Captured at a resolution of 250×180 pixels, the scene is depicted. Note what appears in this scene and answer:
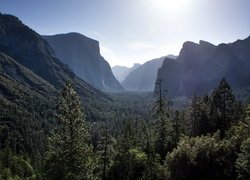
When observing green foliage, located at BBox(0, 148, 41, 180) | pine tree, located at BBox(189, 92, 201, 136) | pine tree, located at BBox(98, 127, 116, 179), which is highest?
pine tree, located at BBox(189, 92, 201, 136)

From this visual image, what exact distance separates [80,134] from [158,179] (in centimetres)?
1601

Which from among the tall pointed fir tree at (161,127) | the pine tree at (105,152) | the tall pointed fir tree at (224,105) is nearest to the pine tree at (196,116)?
the tall pointed fir tree at (224,105)

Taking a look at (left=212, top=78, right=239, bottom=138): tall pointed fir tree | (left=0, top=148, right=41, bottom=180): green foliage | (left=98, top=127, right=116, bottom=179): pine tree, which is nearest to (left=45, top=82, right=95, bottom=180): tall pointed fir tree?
(left=98, top=127, right=116, bottom=179): pine tree

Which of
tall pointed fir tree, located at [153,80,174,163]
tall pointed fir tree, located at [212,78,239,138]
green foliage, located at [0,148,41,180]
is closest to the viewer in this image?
tall pointed fir tree, located at [153,80,174,163]

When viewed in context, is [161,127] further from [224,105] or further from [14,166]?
[14,166]

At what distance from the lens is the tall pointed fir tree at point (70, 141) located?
1560 inches

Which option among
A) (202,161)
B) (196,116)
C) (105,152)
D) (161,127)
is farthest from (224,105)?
(202,161)

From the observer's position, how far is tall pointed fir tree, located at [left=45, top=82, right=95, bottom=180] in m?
39.6

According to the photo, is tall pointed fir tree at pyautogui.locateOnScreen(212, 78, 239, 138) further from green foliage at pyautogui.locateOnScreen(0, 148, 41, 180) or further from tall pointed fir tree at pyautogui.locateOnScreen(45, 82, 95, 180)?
green foliage at pyautogui.locateOnScreen(0, 148, 41, 180)

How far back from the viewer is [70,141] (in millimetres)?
39719

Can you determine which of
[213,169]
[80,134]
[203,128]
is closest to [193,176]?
[213,169]

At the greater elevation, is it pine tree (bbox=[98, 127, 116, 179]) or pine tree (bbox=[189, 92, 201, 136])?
pine tree (bbox=[189, 92, 201, 136])

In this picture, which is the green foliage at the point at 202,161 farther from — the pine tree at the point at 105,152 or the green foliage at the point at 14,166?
the green foliage at the point at 14,166

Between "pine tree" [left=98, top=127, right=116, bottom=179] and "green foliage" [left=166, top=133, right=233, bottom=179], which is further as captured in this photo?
"pine tree" [left=98, top=127, right=116, bottom=179]
